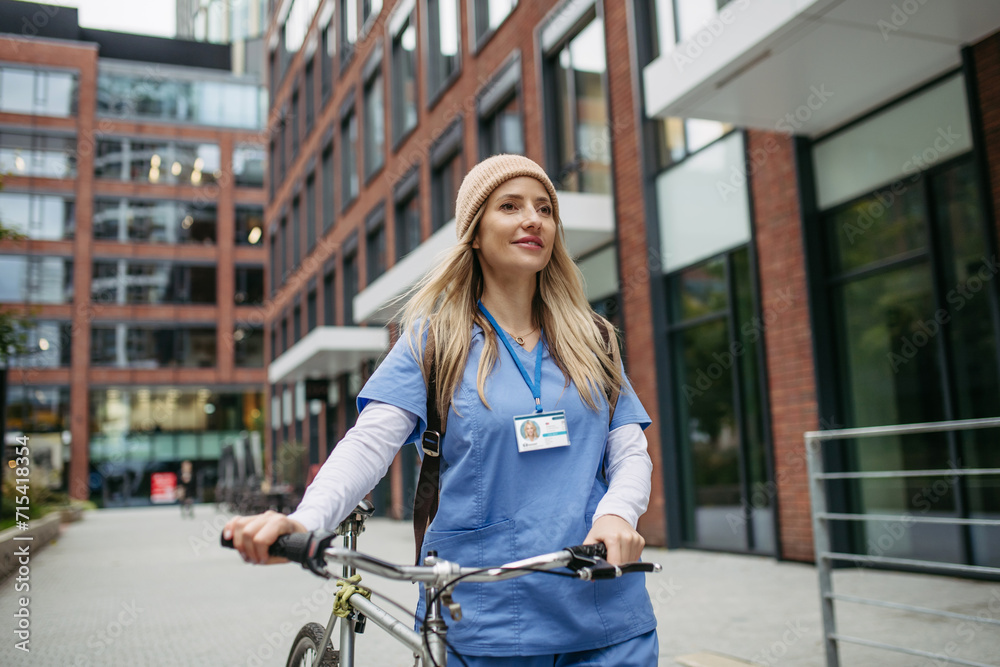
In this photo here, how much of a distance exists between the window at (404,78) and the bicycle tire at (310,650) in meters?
18.6

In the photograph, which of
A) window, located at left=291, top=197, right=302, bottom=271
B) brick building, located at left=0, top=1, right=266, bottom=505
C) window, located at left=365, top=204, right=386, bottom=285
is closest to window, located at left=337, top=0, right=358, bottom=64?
window, located at left=365, top=204, right=386, bottom=285

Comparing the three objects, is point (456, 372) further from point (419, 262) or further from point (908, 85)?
point (419, 262)

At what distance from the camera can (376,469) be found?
191 centimetres

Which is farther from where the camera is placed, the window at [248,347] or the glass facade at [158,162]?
the window at [248,347]

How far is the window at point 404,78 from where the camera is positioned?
2095cm

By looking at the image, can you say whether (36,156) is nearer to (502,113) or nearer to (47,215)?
(47,215)

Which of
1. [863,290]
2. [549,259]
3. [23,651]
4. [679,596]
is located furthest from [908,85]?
[23,651]

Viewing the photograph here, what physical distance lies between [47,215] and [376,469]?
122 ft

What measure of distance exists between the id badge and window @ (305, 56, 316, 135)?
101 ft

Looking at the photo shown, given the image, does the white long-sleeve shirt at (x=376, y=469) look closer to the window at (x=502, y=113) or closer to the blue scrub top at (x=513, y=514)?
the blue scrub top at (x=513, y=514)

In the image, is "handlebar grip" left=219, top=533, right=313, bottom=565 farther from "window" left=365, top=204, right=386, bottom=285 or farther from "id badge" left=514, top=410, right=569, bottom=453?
"window" left=365, top=204, right=386, bottom=285
